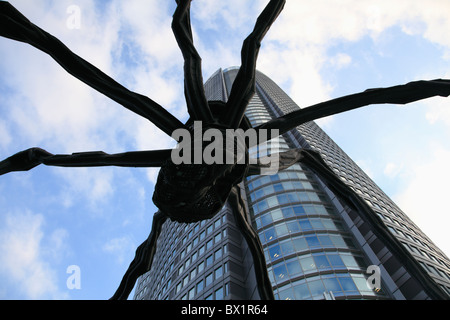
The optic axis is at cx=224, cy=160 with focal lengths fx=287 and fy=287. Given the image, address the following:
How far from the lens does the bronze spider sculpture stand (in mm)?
2658

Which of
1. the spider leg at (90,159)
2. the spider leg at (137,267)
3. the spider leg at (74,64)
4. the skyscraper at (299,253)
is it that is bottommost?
the spider leg at (137,267)

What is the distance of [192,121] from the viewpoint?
10.5 ft

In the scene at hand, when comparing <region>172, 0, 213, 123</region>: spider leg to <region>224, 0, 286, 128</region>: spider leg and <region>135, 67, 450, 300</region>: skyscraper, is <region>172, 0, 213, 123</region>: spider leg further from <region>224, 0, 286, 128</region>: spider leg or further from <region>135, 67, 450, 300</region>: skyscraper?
<region>135, 67, 450, 300</region>: skyscraper

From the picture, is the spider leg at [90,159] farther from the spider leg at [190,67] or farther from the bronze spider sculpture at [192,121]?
the spider leg at [190,67]

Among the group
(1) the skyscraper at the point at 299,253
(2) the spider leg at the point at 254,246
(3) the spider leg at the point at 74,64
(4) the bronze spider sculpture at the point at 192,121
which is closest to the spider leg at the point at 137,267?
(4) the bronze spider sculpture at the point at 192,121

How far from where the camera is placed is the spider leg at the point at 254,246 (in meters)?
3.06

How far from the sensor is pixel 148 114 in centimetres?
291

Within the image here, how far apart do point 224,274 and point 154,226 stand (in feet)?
76.6

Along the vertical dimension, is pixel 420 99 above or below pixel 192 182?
above

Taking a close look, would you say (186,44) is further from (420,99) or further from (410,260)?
(410,260)

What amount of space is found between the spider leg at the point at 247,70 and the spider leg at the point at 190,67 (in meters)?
0.26

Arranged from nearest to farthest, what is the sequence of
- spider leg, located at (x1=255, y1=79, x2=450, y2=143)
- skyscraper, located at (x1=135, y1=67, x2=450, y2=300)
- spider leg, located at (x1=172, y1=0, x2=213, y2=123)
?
spider leg, located at (x1=255, y1=79, x2=450, y2=143) → spider leg, located at (x1=172, y1=0, x2=213, y2=123) → skyscraper, located at (x1=135, y1=67, x2=450, y2=300)

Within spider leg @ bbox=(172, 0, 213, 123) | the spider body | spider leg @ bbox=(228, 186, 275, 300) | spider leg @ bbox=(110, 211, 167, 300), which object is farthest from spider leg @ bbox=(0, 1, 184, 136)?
spider leg @ bbox=(110, 211, 167, 300)
